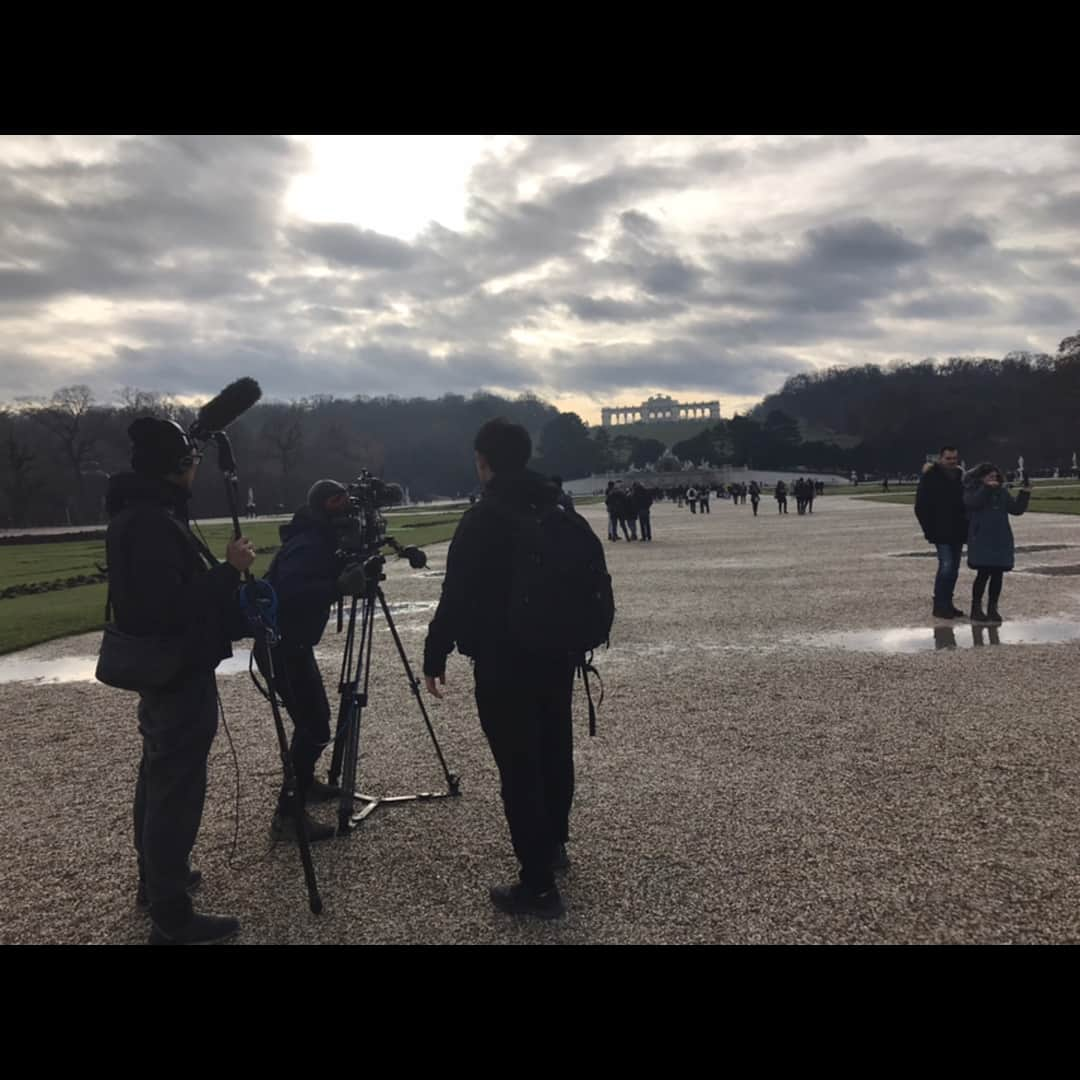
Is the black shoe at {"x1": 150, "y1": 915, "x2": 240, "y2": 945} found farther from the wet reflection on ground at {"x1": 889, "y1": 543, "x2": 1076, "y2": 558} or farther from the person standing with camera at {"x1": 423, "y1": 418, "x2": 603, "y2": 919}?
the wet reflection on ground at {"x1": 889, "y1": 543, "x2": 1076, "y2": 558}

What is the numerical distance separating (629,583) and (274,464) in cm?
8419

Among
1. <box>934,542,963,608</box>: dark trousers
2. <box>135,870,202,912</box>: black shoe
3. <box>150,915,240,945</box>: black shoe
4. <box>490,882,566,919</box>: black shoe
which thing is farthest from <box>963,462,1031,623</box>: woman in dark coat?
<box>150,915,240,945</box>: black shoe

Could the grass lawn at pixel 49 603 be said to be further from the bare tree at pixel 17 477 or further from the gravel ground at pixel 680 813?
the bare tree at pixel 17 477

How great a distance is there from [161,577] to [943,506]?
376 inches

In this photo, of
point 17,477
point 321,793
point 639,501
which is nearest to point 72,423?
point 17,477

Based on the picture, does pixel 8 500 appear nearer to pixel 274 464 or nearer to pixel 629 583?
pixel 274 464

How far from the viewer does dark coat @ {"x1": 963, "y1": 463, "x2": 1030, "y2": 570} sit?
399 inches

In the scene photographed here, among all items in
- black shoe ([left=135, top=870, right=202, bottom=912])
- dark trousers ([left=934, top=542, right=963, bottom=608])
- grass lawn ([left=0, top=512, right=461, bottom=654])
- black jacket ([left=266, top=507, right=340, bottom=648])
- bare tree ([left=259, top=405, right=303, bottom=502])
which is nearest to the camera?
black shoe ([left=135, top=870, right=202, bottom=912])

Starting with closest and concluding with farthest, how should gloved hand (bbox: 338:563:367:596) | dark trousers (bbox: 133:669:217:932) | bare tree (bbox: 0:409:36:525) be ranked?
1. dark trousers (bbox: 133:669:217:932)
2. gloved hand (bbox: 338:563:367:596)
3. bare tree (bbox: 0:409:36:525)

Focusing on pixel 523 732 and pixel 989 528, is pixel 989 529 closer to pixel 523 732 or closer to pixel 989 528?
pixel 989 528

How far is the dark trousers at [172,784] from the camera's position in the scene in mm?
3457

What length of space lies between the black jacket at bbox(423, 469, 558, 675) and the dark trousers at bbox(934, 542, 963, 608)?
28.0ft

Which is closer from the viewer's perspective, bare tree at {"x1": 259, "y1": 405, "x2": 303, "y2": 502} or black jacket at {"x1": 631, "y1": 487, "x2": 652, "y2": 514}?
black jacket at {"x1": 631, "y1": 487, "x2": 652, "y2": 514}
